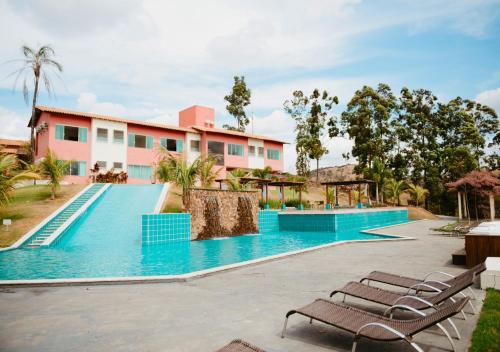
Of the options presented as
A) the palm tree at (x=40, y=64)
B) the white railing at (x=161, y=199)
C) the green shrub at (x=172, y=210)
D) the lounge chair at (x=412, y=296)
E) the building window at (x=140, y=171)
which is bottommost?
the lounge chair at (x=412, y=296)

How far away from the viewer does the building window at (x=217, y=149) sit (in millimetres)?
35500

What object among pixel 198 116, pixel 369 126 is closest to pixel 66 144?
pixel 198 116

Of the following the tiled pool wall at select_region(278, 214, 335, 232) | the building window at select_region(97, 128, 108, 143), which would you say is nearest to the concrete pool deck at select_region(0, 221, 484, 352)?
the tiled pool wall at select_region(278, 214, 335, 232)

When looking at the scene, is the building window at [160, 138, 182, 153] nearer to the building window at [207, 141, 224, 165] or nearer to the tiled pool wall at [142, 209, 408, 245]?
the building window at [207, 141, 224, 165]

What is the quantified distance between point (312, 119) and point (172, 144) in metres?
20.9

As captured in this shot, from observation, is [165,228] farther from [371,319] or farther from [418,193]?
[418,193]

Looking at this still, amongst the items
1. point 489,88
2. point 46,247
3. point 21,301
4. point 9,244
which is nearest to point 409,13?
point 21,301

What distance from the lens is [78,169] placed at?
1110 inches

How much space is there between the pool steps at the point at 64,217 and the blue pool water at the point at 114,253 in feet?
Answer: 1.09

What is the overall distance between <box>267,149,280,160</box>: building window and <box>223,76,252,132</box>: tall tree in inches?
355

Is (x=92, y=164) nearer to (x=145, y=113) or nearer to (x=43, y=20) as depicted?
(x=145, y=113)

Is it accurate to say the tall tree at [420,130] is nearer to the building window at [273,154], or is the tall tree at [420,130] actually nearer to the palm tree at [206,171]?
the building window at [273,154]

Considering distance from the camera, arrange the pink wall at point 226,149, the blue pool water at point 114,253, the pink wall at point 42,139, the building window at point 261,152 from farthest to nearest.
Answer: the building window at point 261,152, the pink wall at point 226,149, the pink wall at point 42,139, the blue pool water at point 114,253

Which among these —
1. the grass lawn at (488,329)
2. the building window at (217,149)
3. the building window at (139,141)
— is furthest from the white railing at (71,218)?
the building window at (217,149)
